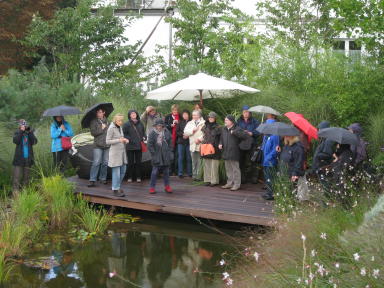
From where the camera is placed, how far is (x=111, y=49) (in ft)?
72.1

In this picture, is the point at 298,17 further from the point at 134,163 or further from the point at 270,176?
the point at 270,176

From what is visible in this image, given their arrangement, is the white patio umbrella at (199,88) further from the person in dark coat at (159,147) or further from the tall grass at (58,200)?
the tall grass at (58,200)

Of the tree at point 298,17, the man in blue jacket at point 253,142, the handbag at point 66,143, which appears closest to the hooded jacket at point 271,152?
the man in blue jacket at point 253,142

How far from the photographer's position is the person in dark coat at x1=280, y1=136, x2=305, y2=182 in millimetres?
8688

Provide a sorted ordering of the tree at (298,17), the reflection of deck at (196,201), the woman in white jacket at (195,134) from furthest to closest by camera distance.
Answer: the tree at (298,17) < the woman in white jacket at (195,134) < the reflection of deck at (196,201)

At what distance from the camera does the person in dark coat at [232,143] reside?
1065cm

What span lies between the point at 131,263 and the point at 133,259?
20 centimetres

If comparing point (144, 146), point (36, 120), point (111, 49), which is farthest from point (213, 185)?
point (111, 49)

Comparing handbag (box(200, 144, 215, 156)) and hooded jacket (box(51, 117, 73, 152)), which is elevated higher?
hooded jacket (box(51, 117, 73, 152))

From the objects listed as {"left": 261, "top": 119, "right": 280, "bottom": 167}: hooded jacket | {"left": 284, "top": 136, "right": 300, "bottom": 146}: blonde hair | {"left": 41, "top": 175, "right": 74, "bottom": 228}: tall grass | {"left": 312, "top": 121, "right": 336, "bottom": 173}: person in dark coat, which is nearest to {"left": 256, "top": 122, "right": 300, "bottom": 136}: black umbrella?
{"left": 284, "top": 136, "right": 300, "bottom": 146}: blonde hair

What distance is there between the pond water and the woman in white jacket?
212 centimetres

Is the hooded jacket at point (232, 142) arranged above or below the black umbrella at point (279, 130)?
below

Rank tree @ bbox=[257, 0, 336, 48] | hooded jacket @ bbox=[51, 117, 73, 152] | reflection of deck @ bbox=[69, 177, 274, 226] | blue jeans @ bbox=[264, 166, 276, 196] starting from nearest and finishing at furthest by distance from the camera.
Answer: reflection of deck @ bbox=[69, 177, 274, 226], blue jeans @ bbox=[264, 166, 276, 196], hooded jacket @ bbox=[51, 117, 73, 152], tree @ bbox=[257, 0, 336, 48]

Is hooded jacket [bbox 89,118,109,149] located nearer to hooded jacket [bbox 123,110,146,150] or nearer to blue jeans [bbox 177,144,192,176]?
hooded jacket [bbox 123,110,146,150]
